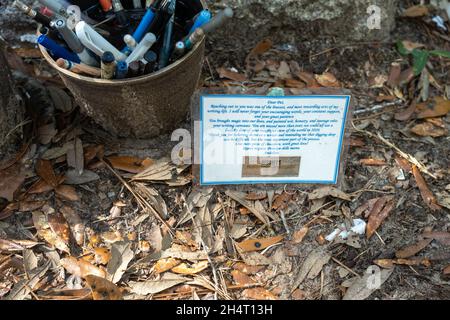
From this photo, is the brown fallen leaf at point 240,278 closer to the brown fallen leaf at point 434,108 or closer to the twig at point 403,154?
the twig at point 403,154

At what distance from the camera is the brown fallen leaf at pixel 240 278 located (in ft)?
3.94

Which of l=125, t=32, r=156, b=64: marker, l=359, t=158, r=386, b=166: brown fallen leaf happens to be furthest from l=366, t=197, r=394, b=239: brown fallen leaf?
l=125, t=32, r=156, b=64: marker

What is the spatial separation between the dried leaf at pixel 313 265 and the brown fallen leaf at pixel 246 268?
0.29 ft

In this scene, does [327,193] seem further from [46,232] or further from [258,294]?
[46,232]

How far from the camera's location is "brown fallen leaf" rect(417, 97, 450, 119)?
5.05ft

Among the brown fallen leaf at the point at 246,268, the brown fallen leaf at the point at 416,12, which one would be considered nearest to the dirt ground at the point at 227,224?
the brown fallen leaf at the point at 246,268

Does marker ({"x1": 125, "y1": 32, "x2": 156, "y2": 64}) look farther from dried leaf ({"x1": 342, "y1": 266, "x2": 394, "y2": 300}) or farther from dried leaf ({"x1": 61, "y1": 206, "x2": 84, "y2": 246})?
dried leaf ({"x1": 342, "y1": 266, "x2": 394, "y2": 300})

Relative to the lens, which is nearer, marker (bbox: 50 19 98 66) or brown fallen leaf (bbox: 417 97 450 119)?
marker (bbox: 50 19 98 66)

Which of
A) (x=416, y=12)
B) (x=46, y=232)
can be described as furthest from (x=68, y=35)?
(x=416, y=12)

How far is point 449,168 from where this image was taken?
1417mm

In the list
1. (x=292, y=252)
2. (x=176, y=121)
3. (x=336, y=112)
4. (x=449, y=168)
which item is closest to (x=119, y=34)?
(x=176, y=121)

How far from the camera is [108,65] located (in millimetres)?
1145

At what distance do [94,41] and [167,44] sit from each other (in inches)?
6.8
